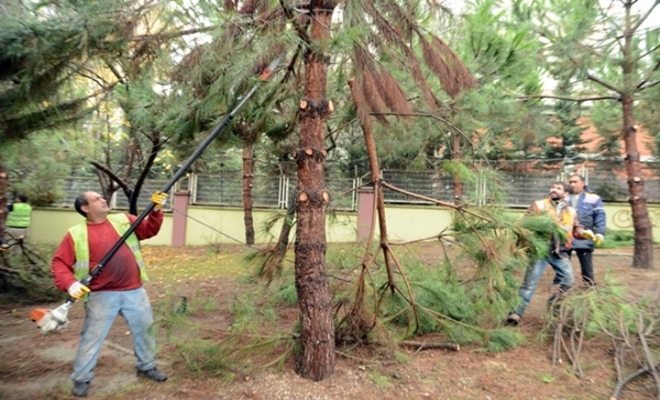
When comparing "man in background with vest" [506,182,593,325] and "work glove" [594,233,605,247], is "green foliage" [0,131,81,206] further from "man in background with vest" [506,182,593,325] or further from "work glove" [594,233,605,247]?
"work glove" [594,233,605,247]

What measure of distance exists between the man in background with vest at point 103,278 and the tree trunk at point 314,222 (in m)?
1.12

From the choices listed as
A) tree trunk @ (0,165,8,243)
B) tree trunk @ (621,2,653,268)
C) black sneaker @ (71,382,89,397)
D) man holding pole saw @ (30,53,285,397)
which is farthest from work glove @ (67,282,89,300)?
tree trunk @ (621,2,653,268)

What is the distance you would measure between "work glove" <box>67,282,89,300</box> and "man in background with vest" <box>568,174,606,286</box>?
4729 millimetres

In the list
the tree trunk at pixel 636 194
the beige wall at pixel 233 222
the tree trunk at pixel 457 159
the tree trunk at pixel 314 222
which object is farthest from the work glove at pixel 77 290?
the tree trunk at pixel 636 194

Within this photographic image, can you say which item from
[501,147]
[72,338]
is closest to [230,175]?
[501,147]

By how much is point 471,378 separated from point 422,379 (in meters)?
0.42

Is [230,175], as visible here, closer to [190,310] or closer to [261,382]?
[190,310]

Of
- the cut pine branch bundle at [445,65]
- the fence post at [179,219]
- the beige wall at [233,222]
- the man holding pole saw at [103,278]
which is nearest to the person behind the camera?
the man holding pole saw at [103,278]

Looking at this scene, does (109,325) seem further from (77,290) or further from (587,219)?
(587,219)

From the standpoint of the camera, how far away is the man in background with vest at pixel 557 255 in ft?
15.4

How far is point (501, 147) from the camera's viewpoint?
905 cm

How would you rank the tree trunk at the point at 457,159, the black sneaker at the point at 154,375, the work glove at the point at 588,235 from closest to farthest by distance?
the black sneaker at the point at 154,375
the tree trunk at the point at 457,159
the work glove at the point at 588,235

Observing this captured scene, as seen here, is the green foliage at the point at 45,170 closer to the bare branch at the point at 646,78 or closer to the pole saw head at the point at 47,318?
the pole saw head at the point at 47,318

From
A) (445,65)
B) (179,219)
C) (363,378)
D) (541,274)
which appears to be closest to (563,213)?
(541,274)
